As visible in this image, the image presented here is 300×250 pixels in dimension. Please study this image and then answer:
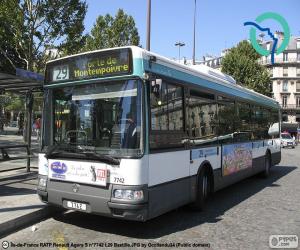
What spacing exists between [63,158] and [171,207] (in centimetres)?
194

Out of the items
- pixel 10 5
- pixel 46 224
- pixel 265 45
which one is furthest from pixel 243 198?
pixel 265 45

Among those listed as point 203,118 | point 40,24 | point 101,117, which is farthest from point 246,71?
point 101,117

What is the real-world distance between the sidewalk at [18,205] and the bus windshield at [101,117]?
1.34 m

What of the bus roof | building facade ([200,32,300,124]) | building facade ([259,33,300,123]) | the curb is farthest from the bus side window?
building facade ([259,33,300,123])

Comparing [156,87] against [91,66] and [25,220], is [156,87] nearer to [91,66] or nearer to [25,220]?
[91,66]

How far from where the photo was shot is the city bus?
633cm

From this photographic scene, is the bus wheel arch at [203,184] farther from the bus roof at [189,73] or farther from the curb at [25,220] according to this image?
the curb at [25,220]

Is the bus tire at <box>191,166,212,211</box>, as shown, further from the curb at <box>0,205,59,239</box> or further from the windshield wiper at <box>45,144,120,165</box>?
the curb at <box>0,205,59,239</box>

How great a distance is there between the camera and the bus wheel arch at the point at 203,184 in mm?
8281

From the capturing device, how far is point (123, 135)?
6.41 metres

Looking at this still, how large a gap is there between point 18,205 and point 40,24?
15846mm

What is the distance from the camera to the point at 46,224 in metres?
7.29

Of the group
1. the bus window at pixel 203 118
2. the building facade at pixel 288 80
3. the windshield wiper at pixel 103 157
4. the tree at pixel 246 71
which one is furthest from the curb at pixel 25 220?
the building facade at pixel 288 80

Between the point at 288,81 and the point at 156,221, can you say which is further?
the point at 288,81
